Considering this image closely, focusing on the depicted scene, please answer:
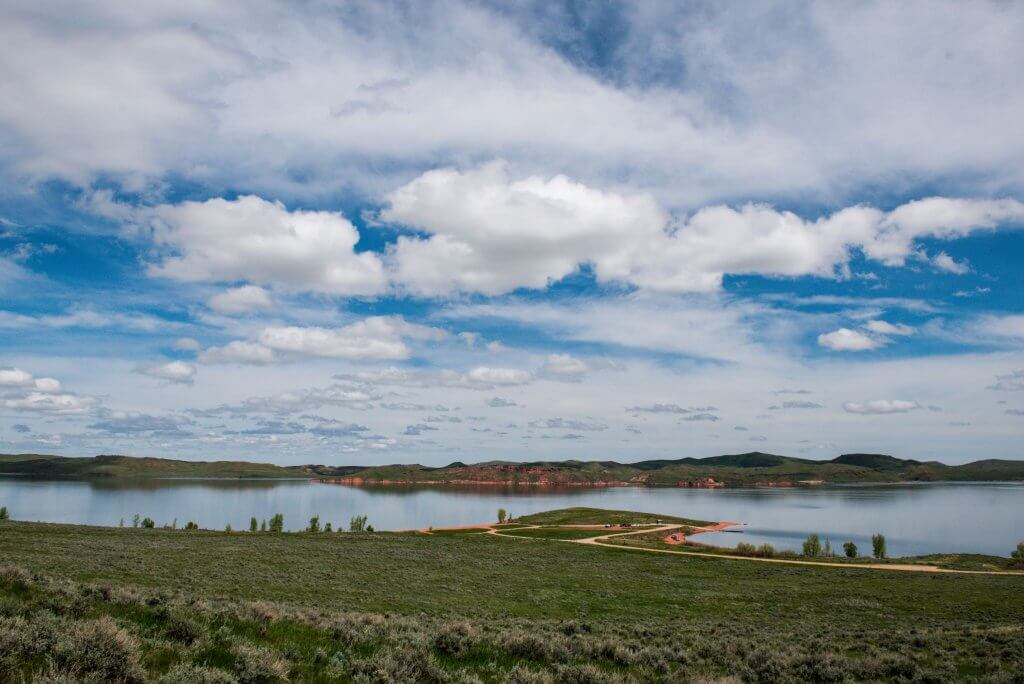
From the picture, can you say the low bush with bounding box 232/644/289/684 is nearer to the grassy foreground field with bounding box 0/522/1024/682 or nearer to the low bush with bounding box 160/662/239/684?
A: the grassy foreground field with bounding box 0/522/1024/682

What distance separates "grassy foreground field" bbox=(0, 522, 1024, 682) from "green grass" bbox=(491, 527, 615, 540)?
13.9m

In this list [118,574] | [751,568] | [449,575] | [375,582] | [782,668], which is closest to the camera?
[782,668]

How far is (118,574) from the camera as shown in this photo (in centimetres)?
2645

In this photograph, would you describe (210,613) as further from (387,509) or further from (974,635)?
(387,509)

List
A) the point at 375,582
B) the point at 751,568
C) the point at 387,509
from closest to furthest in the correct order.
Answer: the point at 375,582, the point at 751,568, the point at 387,509

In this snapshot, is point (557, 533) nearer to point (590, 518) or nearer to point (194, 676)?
point (590, 518)

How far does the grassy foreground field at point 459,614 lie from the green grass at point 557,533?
1395 centimetres

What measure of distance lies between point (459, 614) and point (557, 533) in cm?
5592

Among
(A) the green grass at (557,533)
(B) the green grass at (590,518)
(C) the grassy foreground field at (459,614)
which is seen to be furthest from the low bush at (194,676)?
(B) the green grass at (590,518)

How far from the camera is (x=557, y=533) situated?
253 ft

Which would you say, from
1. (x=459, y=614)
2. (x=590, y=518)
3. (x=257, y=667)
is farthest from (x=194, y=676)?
(x=590, y=518)

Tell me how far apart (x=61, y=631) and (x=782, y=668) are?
13.3m

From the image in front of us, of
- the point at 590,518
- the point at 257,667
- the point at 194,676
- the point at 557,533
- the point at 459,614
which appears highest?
the point at 194,676

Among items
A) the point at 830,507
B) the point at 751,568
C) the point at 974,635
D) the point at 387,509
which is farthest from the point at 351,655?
the point at 830,507
